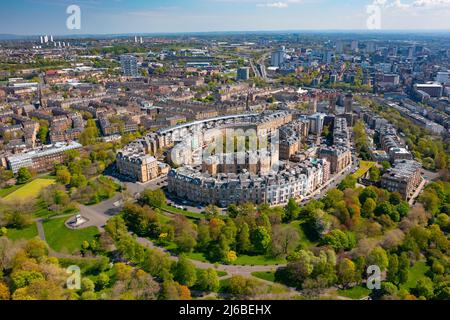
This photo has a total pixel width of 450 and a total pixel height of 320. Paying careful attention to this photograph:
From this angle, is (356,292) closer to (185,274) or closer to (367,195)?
(185,274)

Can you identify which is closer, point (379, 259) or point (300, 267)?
point (300, 267)

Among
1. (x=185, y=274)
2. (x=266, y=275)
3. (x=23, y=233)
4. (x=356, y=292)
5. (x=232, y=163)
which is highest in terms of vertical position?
(x=232, y=163)

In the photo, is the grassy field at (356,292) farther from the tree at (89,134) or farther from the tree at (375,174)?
the tree at (89,134)

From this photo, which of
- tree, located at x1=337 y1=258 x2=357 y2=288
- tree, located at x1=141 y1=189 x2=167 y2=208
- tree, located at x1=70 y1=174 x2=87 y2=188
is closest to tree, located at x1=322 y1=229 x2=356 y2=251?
Result: tree, located at x1=337 y1=258 x2=357 y2=288

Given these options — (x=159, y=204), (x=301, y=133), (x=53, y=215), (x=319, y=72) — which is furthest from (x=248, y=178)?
(x=319, y=72)

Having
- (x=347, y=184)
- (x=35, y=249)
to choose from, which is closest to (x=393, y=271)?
(x=347, y=184)

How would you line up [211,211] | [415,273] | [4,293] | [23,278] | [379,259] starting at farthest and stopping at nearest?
[211,211], [415,273], [379,259], [23,278], [4,293]

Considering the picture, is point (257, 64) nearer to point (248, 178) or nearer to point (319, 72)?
point (319, 72)

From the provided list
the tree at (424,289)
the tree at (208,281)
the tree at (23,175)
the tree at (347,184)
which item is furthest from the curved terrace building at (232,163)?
the tree at (424,289)
